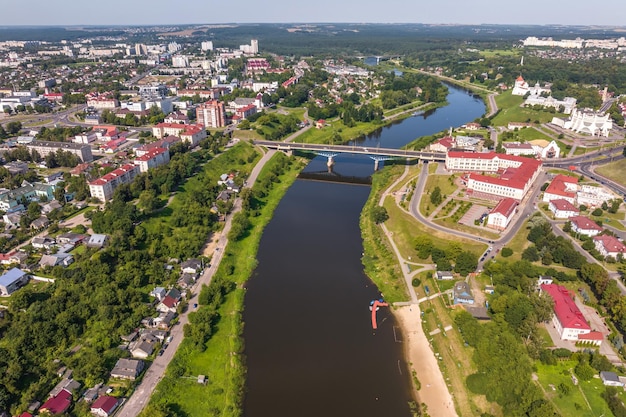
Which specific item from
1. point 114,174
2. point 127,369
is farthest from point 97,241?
point 127,369

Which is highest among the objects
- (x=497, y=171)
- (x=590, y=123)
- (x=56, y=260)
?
(x=590, y=123)

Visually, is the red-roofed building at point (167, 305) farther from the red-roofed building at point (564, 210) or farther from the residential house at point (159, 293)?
the red-roofed building at point (564, 210)

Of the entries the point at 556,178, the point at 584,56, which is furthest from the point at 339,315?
the point at 584,56

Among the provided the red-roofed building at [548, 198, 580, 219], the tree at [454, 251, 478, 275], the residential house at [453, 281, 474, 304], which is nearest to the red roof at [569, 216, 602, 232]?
the red-roofed building at [548, 198, 580, 219]

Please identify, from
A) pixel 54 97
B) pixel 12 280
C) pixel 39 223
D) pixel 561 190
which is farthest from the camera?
pixel 54 97

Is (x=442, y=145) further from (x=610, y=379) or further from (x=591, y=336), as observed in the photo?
(x=610, y=379)

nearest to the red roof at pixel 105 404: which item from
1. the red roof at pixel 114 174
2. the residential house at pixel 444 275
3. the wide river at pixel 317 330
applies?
the wide river at pixel 317 330

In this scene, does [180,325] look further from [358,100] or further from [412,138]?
[358,100]
